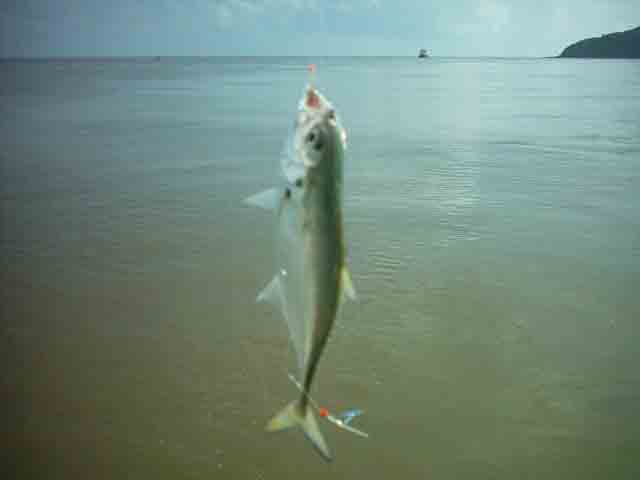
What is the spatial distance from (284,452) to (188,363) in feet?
4.53

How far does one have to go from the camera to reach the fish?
4.76 feet

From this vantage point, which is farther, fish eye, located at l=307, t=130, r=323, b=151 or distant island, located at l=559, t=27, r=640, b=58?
distant island, located at l=559, t=27, r=640, b=58

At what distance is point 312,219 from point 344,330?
12.4 ft

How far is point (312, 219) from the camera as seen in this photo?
57.6 inches

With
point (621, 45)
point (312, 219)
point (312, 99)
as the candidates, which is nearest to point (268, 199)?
point (312, 219)

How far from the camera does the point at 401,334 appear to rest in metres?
5.07

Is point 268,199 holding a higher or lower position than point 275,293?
higher

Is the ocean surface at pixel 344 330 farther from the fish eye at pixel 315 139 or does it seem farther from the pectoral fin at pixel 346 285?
the fish eye at pixel 315 139

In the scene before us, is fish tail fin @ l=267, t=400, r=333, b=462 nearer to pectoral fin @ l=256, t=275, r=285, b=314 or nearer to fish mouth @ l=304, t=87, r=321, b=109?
pectoral fin @ l=256, t=275, r=285, b=314

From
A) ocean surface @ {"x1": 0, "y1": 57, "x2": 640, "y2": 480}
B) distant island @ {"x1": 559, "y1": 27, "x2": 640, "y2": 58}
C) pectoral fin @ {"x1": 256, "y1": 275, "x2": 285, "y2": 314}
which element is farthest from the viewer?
distant island @ {"x1": 559, "y1": 27, "x2": 640, "y2": 58}

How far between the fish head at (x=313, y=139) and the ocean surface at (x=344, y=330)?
116 inches

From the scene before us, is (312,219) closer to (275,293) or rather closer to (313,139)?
(313,139)

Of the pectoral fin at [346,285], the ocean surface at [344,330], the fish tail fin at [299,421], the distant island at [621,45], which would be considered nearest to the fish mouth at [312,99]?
the pectoral fin at [346,285]

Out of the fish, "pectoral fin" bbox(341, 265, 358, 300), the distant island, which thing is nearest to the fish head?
the fish
